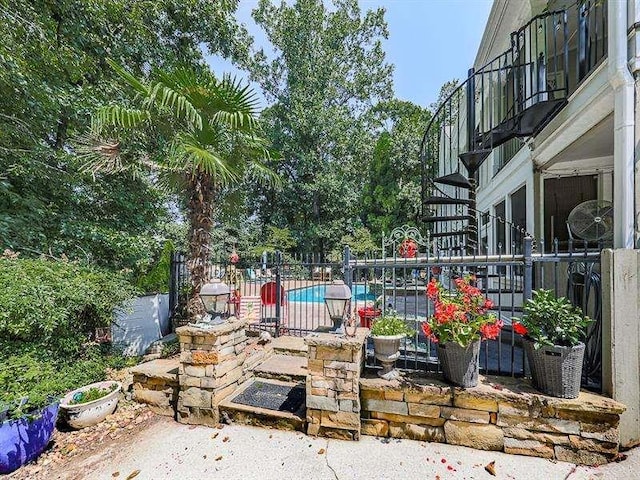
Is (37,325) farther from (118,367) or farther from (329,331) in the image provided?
(329,331)

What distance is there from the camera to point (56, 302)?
3510 mm

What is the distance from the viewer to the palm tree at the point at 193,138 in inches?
155

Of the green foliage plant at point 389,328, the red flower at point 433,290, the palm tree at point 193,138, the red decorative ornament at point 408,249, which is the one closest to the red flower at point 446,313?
the red flower at point 433,290

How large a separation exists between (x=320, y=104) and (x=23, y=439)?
18014 mm

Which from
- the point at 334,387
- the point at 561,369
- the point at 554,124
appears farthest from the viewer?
the point at 554,124

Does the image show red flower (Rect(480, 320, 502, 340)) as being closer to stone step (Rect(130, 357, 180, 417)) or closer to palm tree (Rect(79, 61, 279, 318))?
stone step (Rect(130, 357, 180, 417))

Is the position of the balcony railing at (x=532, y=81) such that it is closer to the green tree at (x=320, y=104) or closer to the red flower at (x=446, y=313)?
the red flower at (x=446, y=313)

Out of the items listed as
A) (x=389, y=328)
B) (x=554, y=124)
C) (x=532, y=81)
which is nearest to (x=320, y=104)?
(x=532, y=81)

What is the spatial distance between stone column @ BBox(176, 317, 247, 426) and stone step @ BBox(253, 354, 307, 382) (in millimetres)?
650

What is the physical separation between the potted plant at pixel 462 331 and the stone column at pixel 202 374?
2.05 m

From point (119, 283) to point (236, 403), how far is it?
101 inches

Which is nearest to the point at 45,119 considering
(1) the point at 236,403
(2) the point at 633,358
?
(1) the point at 236,403

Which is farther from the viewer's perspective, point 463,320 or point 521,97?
point 521,97

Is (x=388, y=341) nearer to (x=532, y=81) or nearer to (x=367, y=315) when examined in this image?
(x=367, y=315)
